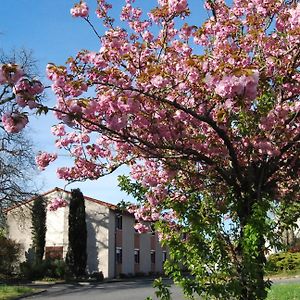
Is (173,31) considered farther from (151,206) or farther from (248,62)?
(151,206)

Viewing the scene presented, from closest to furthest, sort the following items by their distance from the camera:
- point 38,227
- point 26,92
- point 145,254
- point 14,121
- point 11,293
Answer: point 26,92 < point 14,121 < point 11,293 < point 38,227 < point 145,254

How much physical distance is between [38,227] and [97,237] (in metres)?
4.60

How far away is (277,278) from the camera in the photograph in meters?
27.9

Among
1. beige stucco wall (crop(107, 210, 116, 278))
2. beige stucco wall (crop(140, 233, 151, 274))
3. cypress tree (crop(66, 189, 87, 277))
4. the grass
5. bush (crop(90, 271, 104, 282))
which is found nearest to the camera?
the grass

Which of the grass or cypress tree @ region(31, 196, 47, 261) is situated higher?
cypress tree @ region(31, 196, 47, 261)

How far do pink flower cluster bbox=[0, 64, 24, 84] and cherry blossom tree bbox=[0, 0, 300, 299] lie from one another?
0.01 metres

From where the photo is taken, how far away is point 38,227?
127 feet

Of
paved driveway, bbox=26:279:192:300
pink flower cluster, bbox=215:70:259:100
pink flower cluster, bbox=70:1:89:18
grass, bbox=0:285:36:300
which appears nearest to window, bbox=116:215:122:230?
paved driveway, bbox=26:279:192:300

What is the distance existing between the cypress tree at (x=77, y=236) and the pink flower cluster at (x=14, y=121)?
3161 cm

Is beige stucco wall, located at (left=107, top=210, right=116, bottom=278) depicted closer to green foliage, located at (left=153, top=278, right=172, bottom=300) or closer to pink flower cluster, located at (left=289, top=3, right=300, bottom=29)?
green foliage, located at (left=153, top=278, right=172, bottom=300)

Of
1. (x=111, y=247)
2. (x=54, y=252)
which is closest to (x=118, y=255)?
(x=111, y=247)

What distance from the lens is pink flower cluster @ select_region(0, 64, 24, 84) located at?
5219 mm

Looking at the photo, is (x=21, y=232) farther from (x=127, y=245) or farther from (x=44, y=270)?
(x=127, y=245)

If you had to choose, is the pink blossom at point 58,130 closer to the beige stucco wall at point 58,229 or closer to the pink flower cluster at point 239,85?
the pink flower cluster at point 239,85
